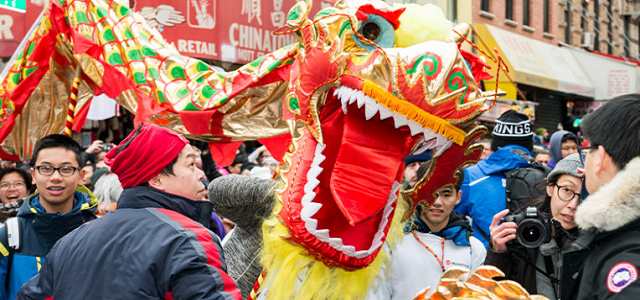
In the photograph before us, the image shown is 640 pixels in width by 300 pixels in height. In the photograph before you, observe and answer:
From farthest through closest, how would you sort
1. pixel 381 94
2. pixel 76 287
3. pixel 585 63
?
pixel 585 63 < pixel 381 94 < pixel 76 287

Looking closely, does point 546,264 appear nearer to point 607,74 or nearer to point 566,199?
point 566,199

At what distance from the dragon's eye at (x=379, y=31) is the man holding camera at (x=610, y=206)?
1.14 m

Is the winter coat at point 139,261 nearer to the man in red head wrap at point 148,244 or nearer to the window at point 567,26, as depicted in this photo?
the man in red head wrap at point 148,244

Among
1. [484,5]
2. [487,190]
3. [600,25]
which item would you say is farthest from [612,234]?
[600,25]

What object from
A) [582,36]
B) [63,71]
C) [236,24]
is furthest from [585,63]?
[63,71]

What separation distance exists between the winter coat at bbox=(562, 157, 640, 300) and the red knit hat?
1.33m

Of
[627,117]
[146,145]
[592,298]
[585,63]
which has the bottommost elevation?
[585,63]

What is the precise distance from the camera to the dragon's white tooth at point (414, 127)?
9.21ft

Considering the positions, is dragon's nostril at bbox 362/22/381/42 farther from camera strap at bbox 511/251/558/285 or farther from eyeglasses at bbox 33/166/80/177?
eyeglasses at bbox 33/166/80/177

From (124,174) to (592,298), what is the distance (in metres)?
1.50

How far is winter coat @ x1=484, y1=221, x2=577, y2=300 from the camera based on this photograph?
2.91 metres

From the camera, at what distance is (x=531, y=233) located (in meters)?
2.76

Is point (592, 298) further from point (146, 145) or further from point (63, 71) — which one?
point (63, 71)

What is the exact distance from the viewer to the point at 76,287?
225 cm
